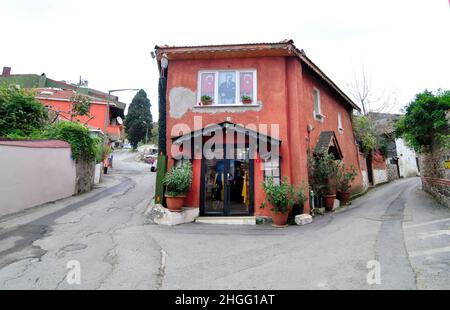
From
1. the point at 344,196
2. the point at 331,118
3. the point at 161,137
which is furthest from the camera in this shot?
the point at 331,118

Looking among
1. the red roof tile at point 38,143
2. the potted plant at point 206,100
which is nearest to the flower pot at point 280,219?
the potted plant at point 206,100

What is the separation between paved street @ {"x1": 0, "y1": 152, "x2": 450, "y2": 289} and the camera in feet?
13.2

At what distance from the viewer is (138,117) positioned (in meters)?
45.3

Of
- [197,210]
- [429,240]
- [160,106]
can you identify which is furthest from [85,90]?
[429,240]

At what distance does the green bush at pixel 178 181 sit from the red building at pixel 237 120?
2.84 ft

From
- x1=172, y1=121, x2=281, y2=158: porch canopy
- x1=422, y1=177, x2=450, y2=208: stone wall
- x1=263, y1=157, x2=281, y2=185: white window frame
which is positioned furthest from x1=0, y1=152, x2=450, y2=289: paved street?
x1=172, y1=121, x2=281, y2=158: porch canopy

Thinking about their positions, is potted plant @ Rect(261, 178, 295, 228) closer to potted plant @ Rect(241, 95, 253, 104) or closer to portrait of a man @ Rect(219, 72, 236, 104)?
potted plant @ Rect(241, 95, 253, 104)

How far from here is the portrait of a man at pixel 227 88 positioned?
9953 mm

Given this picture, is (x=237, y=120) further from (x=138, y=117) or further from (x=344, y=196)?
(x=138, y=117)

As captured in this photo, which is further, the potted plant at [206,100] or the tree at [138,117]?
the tree at [138,117]

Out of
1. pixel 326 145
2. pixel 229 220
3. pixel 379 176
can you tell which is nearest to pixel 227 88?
pixel 326 145

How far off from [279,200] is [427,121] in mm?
A: 7369

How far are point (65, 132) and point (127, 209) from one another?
5971 mm

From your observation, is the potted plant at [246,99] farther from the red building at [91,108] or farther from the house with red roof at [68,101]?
the red building at [91,108]
